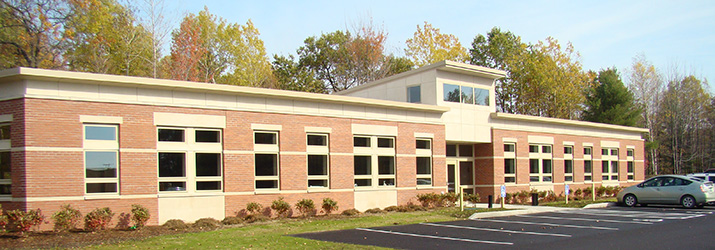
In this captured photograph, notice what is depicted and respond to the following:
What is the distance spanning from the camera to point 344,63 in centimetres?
5288

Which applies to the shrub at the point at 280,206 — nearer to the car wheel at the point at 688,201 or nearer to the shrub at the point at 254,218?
the shrub at the point at 254,218

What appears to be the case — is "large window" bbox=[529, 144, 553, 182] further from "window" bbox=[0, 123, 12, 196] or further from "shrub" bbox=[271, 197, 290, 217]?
"window" bbox=[0, 123, 12, 196]

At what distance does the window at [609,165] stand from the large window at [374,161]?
18.8 meters

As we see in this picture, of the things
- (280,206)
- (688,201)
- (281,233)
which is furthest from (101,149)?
(688,201)

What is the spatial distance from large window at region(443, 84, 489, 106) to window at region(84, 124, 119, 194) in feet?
49.7

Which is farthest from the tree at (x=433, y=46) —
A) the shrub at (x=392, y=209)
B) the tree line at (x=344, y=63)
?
the shrub at (x=392, y=209)

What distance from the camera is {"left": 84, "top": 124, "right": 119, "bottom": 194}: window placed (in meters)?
15.9

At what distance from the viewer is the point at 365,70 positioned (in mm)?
51156

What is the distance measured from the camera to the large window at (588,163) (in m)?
34.1

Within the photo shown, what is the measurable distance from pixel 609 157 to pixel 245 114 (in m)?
26.8

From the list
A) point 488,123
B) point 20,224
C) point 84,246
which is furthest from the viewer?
point 488,123

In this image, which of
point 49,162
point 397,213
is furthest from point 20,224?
point 397,213

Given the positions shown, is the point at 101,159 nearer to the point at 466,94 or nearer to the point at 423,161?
the point at 423,161

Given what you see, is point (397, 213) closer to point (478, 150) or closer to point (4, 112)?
point (478, 150)
